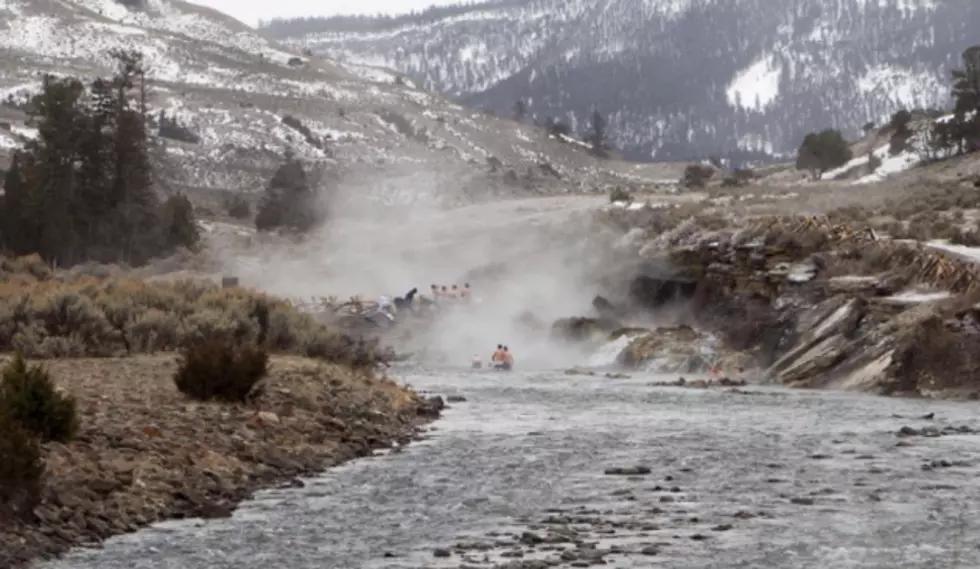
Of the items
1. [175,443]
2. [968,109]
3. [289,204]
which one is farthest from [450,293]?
[968,109]

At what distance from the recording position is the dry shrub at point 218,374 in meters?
21.8

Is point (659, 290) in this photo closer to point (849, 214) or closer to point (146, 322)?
point (849, 214)

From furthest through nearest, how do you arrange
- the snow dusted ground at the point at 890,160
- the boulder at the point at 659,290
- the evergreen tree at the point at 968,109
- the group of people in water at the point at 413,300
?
the snow dusted ground at the point at 890,160, the evergreen tree at the point at 968,109, the group of people in water at the point at 413,300, the boulder at the point at 659,290

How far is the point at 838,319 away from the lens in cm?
3991

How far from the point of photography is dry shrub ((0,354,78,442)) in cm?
1616

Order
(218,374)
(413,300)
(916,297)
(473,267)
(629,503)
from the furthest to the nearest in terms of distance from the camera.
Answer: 1. (473,267)
2. (413,300)
3. (916,297)
4. (218,374)
5. (629,503)

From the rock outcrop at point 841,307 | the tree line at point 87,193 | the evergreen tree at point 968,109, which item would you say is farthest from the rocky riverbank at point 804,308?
the evergreen tree at point 968,109

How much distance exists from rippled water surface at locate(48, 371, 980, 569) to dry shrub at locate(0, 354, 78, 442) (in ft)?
7.79

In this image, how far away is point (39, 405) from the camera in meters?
16.4

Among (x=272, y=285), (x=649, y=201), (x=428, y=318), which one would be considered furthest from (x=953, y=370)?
(x=649, y=201)

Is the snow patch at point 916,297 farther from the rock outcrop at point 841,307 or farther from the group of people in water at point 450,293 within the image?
the group of people in water at point 450,293

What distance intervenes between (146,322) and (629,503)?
1484 cm

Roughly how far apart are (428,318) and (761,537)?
160ft

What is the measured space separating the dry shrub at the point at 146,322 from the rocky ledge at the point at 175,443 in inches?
71.7
